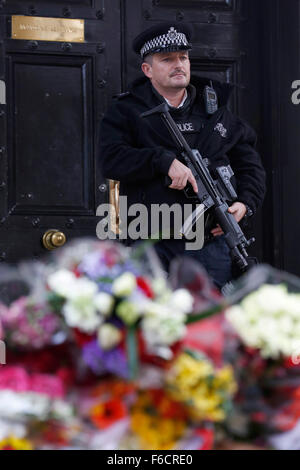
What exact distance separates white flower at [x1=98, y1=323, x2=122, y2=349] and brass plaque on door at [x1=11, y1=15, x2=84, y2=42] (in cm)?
345

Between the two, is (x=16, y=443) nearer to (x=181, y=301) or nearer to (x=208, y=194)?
(x=181, y=301)

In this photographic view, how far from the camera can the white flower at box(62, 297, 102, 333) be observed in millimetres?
1283

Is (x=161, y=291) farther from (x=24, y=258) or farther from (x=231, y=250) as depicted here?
(x=24, y=258)

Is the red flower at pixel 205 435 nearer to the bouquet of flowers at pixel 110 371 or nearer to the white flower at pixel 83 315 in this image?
the bouquet of flowers at pixel 110 371

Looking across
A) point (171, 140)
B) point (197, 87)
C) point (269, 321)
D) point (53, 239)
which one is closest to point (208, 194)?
point (171, 140)

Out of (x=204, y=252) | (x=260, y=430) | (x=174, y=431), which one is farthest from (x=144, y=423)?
(x=204, y=252)

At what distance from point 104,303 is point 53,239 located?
3256 mm

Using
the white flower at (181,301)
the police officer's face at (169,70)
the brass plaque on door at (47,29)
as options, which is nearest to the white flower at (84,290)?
the white flower at (181,301)

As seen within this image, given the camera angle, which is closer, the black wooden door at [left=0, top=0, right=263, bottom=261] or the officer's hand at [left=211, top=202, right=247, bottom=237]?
the officer's hand at [left=211, top=202, right=247, bottom=237]

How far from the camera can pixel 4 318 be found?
54.8 inches

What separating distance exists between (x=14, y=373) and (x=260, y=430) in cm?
35

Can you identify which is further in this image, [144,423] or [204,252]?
[204,252]

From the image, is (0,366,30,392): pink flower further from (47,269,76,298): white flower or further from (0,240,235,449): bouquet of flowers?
(47,269,76,298): white flower

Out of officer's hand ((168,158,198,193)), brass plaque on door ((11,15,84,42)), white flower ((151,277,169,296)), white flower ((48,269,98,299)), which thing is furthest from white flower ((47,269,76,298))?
brass plaque on door ((11,15,84,42))
